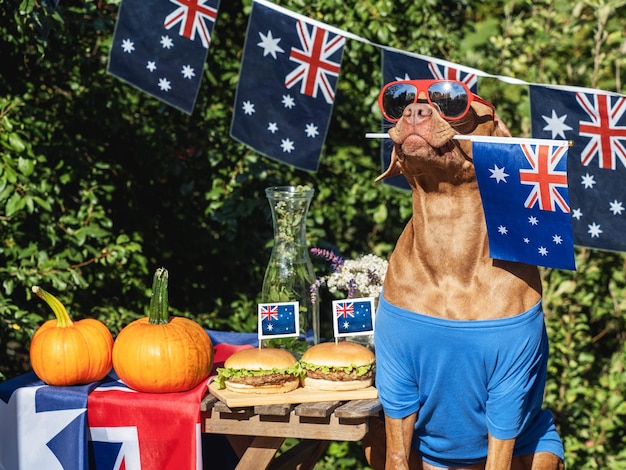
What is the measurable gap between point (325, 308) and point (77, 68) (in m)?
1.89

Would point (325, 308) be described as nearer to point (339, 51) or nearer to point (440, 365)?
point (339, 51)

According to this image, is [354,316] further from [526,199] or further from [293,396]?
[526,199]

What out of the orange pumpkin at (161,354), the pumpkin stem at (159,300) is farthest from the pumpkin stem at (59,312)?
the pumpkin stem at (159,300)

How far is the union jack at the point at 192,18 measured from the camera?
3680 millimetres

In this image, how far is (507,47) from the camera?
5.06 metres

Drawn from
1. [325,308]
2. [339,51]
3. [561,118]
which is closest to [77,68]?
[339,51]

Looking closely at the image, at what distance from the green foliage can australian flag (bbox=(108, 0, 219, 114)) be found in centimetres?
57

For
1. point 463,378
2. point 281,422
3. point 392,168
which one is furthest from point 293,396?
point 392,168

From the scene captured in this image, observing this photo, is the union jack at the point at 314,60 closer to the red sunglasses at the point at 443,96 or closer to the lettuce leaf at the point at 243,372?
the red sunglasses at the point at 443,96

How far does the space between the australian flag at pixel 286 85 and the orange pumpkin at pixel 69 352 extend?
1084mm

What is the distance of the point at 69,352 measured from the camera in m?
3.07

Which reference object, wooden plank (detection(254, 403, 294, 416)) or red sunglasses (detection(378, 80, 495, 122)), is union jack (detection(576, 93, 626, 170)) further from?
wooden plank (detection(254, 403, 294, 416))

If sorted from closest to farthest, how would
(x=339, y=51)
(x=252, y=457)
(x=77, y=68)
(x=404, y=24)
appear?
(x=252, y=457)
(x=339, y=51)
(x=77, y=68)
(x=404, y=24)

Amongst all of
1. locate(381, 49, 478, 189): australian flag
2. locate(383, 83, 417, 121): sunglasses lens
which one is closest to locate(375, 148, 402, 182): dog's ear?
locate(383, 83, 417, 121): sunglasses lens
